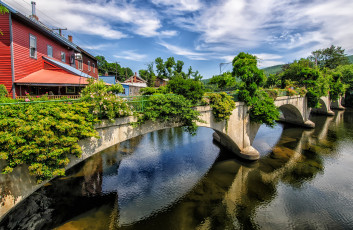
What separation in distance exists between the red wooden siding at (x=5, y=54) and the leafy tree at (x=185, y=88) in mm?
10922

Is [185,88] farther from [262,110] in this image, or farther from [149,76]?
[149,76]

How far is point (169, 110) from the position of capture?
10.2 metres

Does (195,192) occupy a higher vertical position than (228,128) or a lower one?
lower

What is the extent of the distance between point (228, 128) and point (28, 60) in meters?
16.7

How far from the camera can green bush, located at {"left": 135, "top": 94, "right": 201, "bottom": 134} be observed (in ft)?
32.6

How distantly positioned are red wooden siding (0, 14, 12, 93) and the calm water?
7783 mm

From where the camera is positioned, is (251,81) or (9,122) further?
(251,81)

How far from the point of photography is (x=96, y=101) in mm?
8094

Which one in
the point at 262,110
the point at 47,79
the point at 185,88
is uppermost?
the point at 47,79

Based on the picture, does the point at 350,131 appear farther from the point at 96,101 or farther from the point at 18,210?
the point at 18,210

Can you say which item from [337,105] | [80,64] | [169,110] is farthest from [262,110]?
[337,105]

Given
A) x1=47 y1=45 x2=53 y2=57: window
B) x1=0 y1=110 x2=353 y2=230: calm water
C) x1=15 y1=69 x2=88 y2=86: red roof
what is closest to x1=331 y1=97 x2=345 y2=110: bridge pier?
x1=0 y1=110 x2=353 y2=230: calm water

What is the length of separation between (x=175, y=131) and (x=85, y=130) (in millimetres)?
19933

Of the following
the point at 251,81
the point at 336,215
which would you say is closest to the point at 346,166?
the point at 336,215
